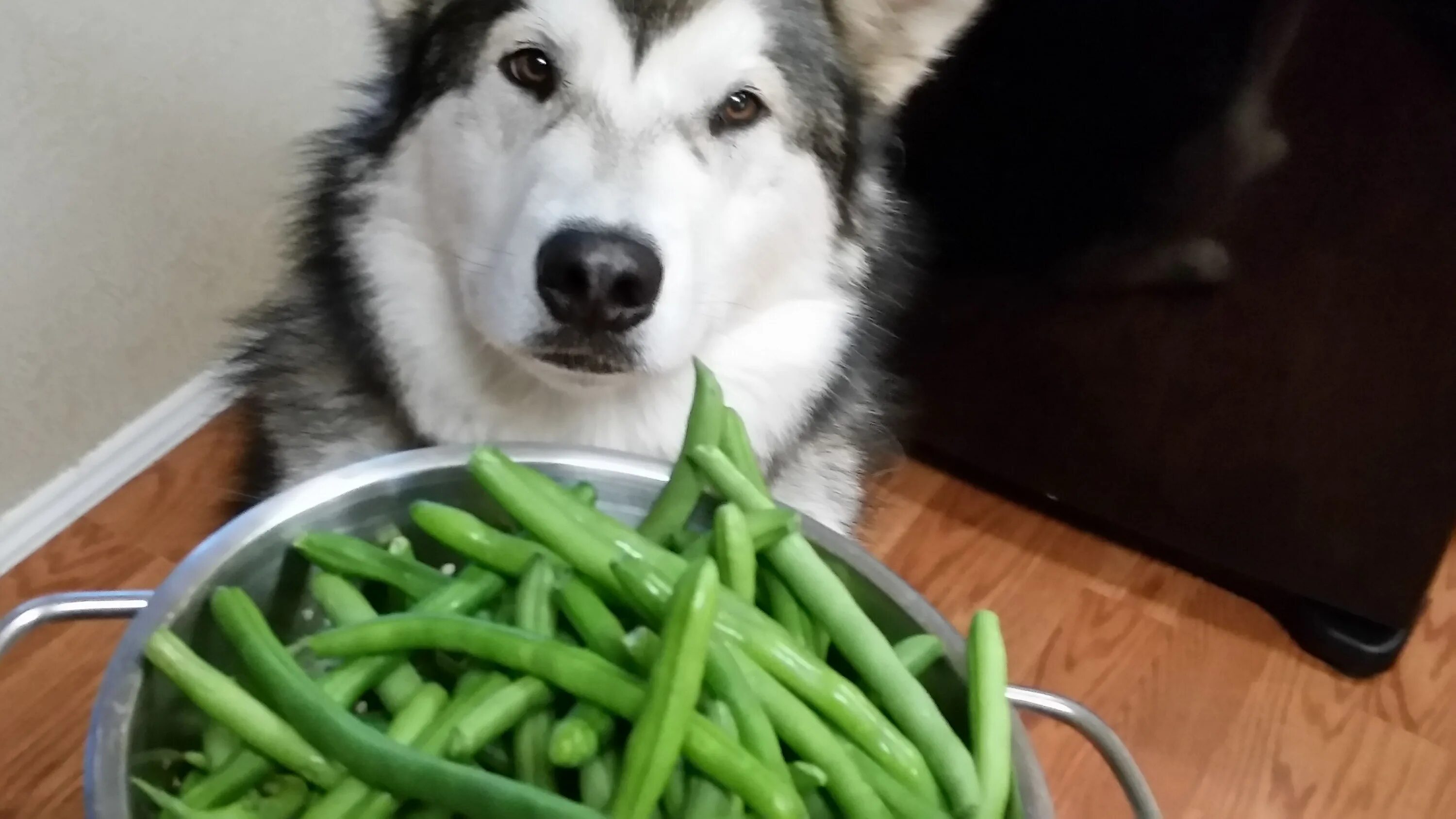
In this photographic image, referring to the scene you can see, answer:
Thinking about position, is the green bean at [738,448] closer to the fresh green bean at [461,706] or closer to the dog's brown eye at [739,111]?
the fresh green bean at [461,706]

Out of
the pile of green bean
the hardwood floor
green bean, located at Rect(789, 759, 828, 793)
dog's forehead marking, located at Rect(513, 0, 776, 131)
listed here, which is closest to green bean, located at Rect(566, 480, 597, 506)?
the pile of green bean

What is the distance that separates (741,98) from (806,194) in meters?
0.13

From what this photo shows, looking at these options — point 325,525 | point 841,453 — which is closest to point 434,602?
point 325,525

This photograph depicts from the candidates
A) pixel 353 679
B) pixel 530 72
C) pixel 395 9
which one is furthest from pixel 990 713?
pixel 395 9

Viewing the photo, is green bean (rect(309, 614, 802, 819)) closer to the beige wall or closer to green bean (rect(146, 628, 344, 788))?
green bean (rect(146, 628, 344, 788))

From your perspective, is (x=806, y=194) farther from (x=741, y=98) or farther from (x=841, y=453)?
(x=841, y=453)

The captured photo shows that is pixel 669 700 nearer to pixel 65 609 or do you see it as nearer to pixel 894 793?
pixel 894 793

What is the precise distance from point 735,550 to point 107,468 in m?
1.45

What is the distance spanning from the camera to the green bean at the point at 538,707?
2.26 feet

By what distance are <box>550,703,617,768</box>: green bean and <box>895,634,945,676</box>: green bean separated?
192mm

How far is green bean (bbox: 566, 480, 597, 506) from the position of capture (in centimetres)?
81

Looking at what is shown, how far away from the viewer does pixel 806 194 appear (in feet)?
3.86

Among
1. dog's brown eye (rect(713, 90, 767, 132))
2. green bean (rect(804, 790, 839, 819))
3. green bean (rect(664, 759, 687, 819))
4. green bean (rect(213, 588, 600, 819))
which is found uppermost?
dog's brown eye (rect(713, 90, 767, 132))

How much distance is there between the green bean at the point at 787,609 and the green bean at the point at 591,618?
0.11 metres
